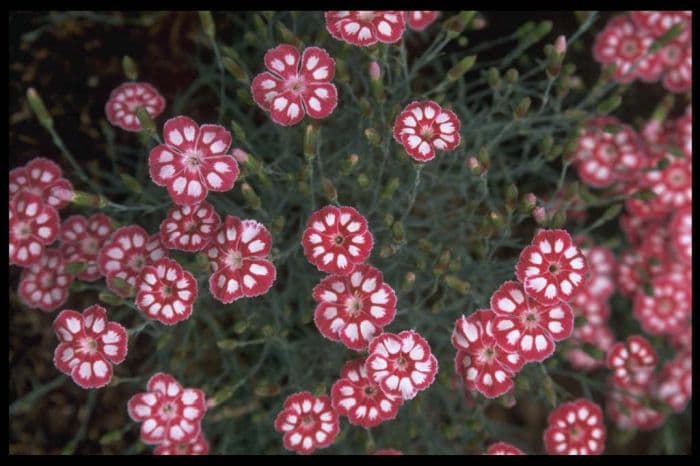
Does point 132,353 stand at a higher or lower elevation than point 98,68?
lower

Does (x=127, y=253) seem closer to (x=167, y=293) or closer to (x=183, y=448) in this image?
(x=167, y=293)

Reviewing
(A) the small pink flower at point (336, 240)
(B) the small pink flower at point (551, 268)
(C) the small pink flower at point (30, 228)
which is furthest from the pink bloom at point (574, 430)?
(C) the small pink flower at point (30, 228)

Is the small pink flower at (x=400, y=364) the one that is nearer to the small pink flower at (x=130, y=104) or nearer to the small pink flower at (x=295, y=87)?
the small pink flower at (x=295, y=87)

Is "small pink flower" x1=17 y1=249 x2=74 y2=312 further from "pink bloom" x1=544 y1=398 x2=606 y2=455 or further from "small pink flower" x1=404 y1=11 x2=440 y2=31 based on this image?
"pink bloom" x1=544 y1=398 x2=606 y2=455
